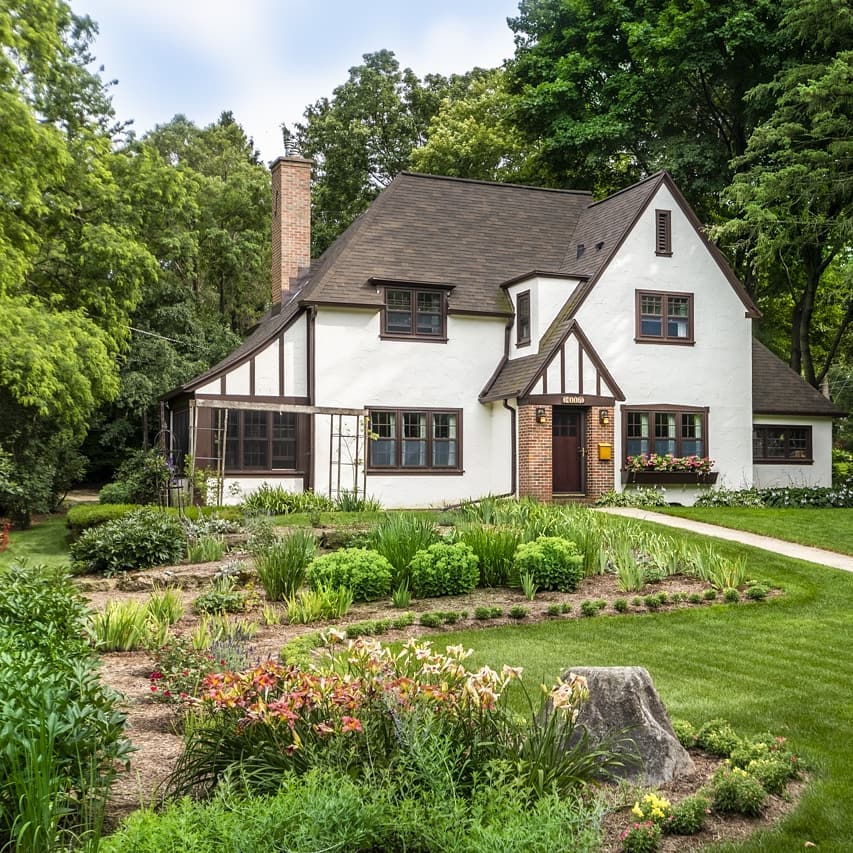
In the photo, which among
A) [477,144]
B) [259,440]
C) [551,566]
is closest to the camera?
[551,566]

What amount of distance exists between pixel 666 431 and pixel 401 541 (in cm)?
1361

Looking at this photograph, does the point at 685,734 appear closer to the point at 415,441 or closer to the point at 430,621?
the point at 430,621

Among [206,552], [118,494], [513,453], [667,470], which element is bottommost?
[206,552]

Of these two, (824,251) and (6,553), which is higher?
(824,251)

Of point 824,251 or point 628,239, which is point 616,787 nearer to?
point 628,239

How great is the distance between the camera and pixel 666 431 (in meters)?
22.9

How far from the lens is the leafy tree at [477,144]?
34906mm

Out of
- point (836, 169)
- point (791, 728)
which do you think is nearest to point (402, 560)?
point (791, 728)

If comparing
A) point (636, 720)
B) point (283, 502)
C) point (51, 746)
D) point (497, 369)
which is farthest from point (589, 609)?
point (497, 369)

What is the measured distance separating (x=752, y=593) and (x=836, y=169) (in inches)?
574

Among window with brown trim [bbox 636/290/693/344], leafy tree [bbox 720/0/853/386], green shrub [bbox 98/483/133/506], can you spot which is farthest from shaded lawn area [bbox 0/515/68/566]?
leafy tree [bbox 720/0/853/386]

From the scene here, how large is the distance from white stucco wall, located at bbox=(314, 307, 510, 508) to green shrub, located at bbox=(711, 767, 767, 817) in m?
16.7

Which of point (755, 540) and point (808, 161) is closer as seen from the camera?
point (755, 540)

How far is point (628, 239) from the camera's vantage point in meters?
22.7
